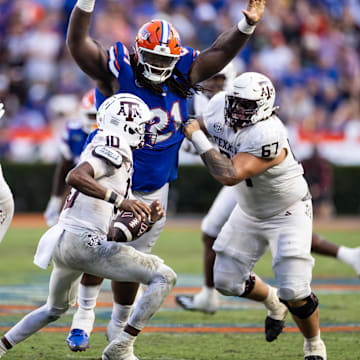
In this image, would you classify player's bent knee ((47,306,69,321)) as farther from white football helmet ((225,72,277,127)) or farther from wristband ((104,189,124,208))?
white football helmet ((225,72,277,127))

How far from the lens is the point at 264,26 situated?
16500mm

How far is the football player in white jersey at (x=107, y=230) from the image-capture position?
4277mm

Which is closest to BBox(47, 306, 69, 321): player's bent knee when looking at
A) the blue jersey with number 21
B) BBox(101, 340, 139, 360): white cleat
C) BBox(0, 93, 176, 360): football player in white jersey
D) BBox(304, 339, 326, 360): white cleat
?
BBox(0, 93, 176, 360): football player in white jersey

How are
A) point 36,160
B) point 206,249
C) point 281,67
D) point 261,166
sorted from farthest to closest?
point 281,67
point 36,160
point 206,249
point 261,166

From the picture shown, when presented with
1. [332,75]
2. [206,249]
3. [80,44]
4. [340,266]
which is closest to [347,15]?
[332,75]

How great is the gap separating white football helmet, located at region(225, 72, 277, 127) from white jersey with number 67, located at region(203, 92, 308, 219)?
53mm

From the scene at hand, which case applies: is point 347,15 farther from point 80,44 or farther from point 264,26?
point 80,44

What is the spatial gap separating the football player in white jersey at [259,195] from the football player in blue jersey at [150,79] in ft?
0.79

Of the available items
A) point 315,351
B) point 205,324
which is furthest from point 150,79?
point 205,324

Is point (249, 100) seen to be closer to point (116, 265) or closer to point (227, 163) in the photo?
point (227, 163)

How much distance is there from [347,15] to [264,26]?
7.00 ft

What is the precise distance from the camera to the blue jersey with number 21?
5102 millimetres

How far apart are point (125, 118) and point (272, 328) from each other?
5.94ft

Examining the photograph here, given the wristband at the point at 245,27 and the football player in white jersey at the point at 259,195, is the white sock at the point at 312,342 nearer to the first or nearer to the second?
the football player in white jersey at the point at 259,195
